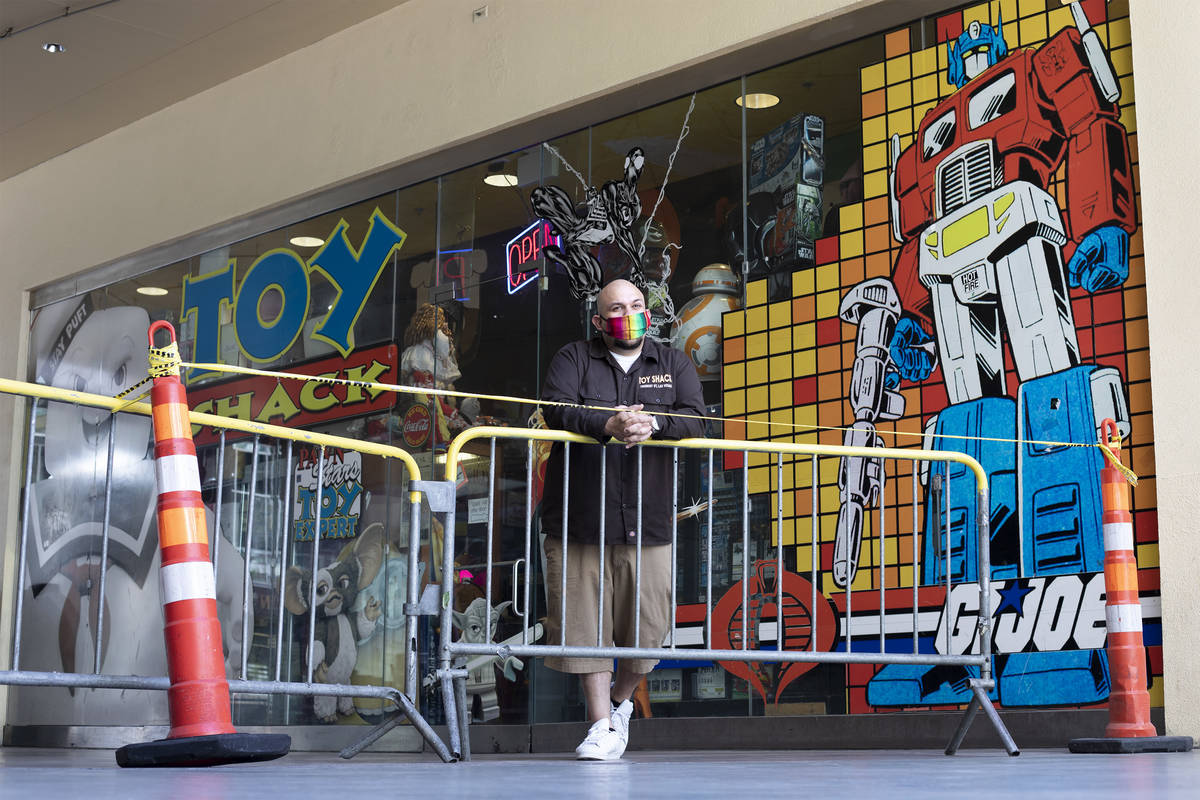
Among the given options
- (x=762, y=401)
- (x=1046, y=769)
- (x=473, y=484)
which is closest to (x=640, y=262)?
(x=762, y=401)

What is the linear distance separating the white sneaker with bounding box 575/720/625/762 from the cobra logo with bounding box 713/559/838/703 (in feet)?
6.77

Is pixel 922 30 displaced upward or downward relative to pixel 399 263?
upward

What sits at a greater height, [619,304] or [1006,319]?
[1006,319]

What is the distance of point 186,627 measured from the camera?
10.4ft

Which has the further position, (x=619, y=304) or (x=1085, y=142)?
(x=1085, y=142)

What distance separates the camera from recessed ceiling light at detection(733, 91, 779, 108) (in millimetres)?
6934

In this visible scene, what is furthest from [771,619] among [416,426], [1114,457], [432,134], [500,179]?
[432,134]

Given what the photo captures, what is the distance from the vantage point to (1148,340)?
17.4 feet

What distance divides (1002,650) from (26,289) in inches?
370

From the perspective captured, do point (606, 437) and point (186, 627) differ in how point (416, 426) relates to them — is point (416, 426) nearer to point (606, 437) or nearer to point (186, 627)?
point (606, 437)

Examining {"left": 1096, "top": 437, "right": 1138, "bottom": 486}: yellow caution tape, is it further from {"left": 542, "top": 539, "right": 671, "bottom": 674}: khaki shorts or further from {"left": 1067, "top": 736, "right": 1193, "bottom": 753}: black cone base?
{"left": 542, "top": 539, "right": 671, "bottom": 674}: khaki shorts

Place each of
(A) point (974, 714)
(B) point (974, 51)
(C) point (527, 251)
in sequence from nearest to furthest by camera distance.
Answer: (A) point (974, 714)
(B) point (974, 51)
(C) point (527, 251)

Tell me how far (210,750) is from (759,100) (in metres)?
5.02

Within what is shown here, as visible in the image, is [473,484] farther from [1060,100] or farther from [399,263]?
[1060,100]
